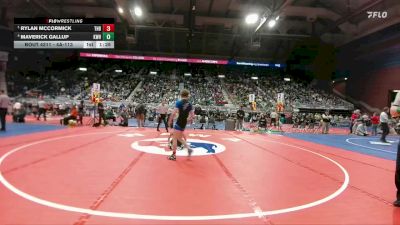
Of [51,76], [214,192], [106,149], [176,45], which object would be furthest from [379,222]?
[51,76]

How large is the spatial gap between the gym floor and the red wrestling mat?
0.04 ft

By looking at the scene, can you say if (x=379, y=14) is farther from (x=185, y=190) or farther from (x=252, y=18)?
(x=185, y=190)

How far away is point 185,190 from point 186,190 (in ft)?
0.05

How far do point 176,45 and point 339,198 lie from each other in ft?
102

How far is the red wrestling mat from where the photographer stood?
348 centimetres

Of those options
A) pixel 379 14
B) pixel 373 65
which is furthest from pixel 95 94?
pixel 373 65

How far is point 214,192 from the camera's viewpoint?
454cm

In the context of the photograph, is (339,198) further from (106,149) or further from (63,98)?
(63,98)
